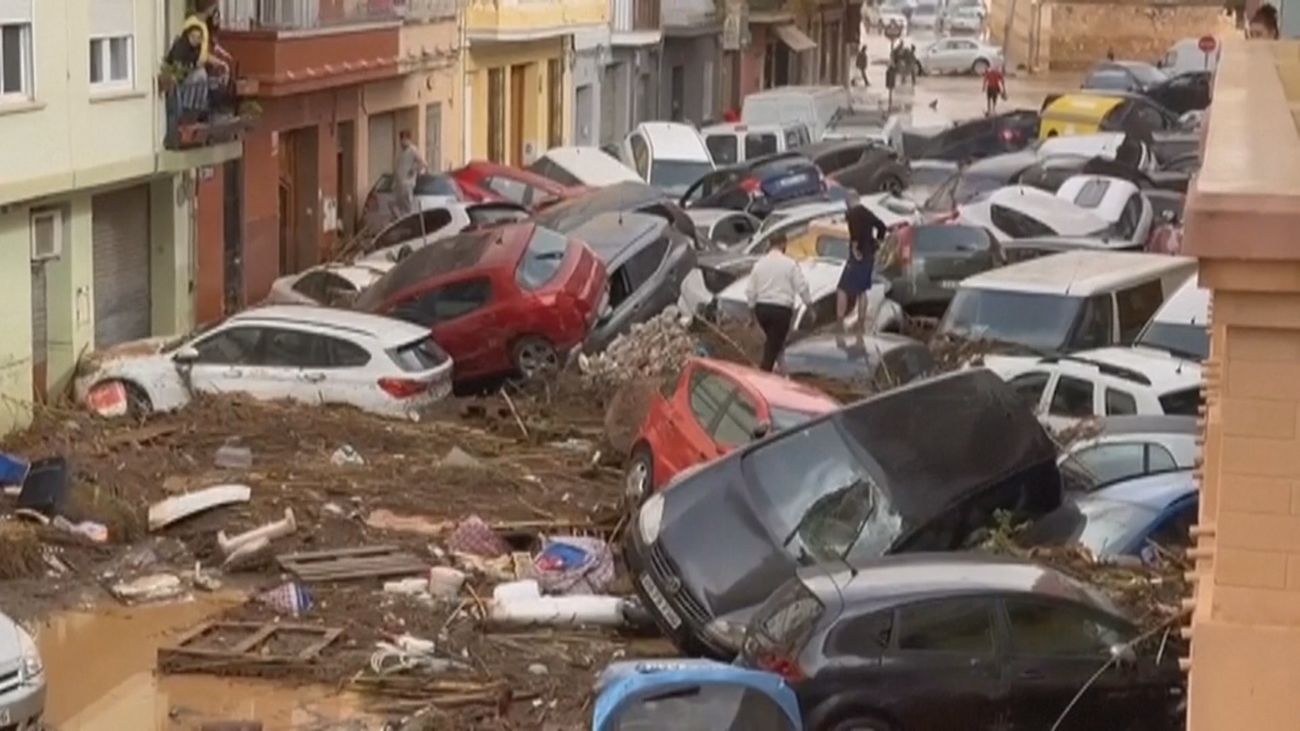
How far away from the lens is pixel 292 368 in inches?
835

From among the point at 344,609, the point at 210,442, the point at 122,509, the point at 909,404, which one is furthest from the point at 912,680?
the point at 210,442

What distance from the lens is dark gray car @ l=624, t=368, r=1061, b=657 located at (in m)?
14.1

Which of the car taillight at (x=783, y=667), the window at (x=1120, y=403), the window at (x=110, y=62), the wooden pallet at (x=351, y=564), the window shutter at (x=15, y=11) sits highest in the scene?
the window shutter at (x=15, y=11)

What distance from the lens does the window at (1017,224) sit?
2958 centimetres

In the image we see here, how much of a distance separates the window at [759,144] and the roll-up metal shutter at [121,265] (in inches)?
686

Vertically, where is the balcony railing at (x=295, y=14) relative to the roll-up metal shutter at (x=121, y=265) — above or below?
above

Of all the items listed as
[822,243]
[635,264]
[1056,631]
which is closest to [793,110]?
[822,243]

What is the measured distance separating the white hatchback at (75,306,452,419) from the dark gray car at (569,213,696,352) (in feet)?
8.54

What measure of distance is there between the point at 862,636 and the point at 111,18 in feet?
49.6

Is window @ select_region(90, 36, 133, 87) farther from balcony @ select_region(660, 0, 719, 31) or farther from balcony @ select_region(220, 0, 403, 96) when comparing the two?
balcony @ select_region(660, 0, 719, 31)

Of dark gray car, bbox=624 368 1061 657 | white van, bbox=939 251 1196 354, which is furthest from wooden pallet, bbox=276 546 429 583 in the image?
white van, bbox=939 251 1196 354

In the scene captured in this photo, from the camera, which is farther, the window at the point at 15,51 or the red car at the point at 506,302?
the red car at the point at 506,302

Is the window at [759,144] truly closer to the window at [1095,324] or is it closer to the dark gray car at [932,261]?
the dark gray car at [932,261]

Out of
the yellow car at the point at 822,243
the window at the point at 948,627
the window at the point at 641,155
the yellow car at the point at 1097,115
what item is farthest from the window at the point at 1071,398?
the yellow car at the point at 1097,115
